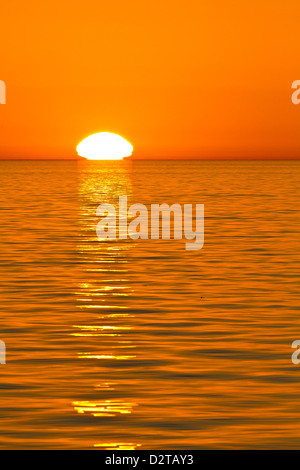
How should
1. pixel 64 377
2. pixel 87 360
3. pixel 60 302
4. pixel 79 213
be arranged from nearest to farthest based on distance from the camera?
pixel 64 377, pixel 87 360, pixel 60 302, pixel 79 213

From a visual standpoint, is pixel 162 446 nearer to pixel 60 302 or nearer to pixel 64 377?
pixel 64 377

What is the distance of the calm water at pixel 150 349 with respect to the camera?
10.1m

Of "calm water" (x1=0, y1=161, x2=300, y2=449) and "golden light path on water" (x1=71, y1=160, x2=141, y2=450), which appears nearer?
"calm water" (x1=0, y1=161, x2=300, y2=449)

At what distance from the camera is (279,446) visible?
9578mm

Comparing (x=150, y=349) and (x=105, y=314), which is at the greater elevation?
(x=105, y=314)

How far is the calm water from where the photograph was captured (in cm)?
1010

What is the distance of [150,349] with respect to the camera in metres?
13.7

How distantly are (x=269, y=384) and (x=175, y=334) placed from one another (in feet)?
10.2

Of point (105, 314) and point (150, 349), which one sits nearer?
point (150, 349)

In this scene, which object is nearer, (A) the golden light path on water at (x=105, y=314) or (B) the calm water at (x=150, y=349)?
(B) the calm water at (x=150, y=349)

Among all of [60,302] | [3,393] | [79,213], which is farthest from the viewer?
[79,213]

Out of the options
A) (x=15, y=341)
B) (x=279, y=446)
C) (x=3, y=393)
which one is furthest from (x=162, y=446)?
(x=15, y=341)
